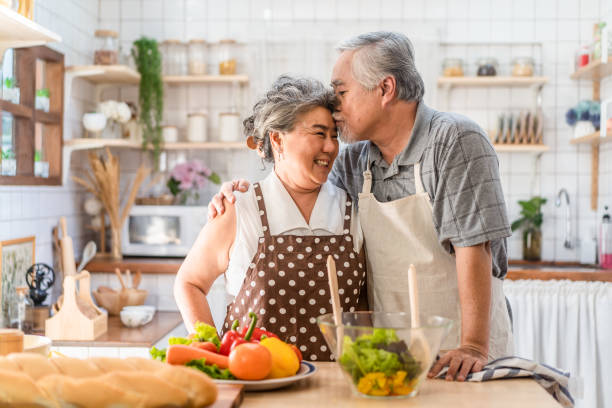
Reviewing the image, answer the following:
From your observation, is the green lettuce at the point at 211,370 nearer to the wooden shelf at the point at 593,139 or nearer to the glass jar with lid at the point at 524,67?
the wooden shelf at the point at 593,139

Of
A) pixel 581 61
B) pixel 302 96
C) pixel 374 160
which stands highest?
pixel 581 61

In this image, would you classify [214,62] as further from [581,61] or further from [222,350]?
[222,350]

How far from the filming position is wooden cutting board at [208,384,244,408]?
3.25ft

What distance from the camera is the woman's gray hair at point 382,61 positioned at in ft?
5.64

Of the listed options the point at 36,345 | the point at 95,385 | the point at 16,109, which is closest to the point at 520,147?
the point at 16,109

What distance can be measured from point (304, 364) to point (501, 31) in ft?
11.4

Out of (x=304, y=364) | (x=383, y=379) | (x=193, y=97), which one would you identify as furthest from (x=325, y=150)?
(x=193, y=97)

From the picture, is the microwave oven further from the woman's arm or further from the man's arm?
the man's arm

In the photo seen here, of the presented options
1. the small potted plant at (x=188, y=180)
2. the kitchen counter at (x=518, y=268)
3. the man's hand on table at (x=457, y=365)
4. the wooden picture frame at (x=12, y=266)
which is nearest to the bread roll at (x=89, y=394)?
the man's hand on table at (x=457, y=365)

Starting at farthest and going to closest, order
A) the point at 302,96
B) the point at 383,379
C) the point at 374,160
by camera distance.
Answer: the point at 374,160 → the point at 302,96 → the point at 383,379

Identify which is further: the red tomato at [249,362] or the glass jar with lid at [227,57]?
→ the glass jar with lid at [227,57]

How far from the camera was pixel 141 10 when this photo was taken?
14.1 ft

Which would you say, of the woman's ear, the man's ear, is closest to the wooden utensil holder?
the woman's ear

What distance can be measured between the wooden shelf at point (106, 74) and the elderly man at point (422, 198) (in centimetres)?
222
